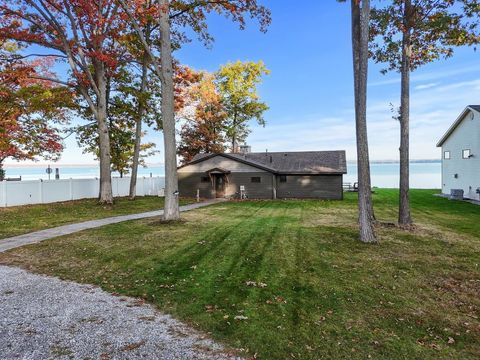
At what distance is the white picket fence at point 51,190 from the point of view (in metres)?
17.8

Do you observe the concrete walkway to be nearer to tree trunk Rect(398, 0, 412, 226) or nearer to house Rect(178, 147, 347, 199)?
tree trunk Rect(398, 0, 412, 226)

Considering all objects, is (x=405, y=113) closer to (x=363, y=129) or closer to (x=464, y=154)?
(x=363, y=129)

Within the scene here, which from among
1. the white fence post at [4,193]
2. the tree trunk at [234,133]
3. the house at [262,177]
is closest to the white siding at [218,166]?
the house at [262,177]

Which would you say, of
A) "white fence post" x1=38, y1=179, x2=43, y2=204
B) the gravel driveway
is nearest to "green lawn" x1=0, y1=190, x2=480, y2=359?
the gravel driveway

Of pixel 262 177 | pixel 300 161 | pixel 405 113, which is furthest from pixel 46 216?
pixel 300 161

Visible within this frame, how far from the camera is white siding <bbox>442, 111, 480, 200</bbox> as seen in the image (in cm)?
2081

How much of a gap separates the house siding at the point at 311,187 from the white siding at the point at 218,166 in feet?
8.72

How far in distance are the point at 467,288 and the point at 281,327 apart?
394cm

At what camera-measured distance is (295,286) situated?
5.92 meters

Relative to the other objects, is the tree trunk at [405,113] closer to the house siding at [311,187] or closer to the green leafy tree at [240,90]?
the house siding at [311,187]

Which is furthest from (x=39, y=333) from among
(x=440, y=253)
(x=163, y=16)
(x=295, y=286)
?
(x=163, y=16)

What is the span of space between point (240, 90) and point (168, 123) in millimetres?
27933

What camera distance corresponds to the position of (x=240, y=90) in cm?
3872

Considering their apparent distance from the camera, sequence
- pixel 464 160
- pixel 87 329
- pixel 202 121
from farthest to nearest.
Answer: pixel 202 121
pixel 464 160
pixel 87 329
